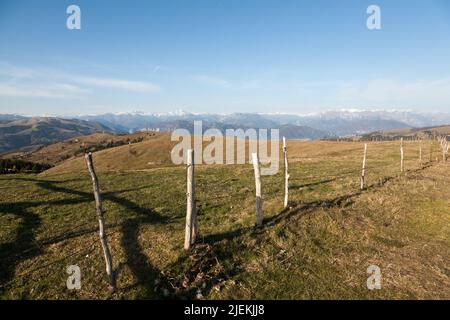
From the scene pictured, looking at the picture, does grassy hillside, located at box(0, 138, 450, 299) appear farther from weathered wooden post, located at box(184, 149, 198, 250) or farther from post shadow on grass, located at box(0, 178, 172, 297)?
weathered wooden post, located at box(184, 149, 198, 250)

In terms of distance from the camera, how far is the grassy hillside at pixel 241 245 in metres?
11.6

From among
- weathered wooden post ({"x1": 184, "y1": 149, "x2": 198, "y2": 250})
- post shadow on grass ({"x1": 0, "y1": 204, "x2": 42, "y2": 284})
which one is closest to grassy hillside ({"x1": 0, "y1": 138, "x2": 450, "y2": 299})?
post shadow on grass ({"x1": 0, "y1": 204, "x2": 42, "y2": 284})

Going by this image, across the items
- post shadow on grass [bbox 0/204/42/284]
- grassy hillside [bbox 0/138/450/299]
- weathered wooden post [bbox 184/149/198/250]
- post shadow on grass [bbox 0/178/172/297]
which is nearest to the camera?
grassy hillside [bbox 0/138/450/299]

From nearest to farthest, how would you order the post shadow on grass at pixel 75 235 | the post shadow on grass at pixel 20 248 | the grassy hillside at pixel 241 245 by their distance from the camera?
the grassy hillside at pixel 241 245 < the post shadow on grass at pixel 75 235 < the post shadow on grass at pixel 20 248

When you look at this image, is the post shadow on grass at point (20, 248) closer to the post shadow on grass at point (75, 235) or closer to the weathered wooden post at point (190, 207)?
the post shadow on grass at point (75, 235)

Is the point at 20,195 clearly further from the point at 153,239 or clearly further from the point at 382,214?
the point at 382,214

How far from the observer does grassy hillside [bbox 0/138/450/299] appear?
1158cm

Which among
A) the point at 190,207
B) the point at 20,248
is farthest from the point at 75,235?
the point at 190,207

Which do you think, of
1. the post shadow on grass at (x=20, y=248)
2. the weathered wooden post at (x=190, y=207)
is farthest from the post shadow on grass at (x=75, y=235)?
the weathered wooden post at (x=190, y=207)

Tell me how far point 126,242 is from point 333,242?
10044 mm

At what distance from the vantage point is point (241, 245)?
46.6 feet

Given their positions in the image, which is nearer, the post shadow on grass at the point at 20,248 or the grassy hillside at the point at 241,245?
the grassy hillside at the point at 241,245

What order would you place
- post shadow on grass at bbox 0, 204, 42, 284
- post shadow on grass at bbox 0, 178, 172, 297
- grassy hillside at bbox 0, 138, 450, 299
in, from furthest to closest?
post shadow on grass at bbox 0, 204, 42, 284 → post shadow on grass at bbox 0, 178, 172, 297 → grassy hillside at bbox 0, 138, 450, 299

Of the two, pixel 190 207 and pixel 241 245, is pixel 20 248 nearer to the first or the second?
pixel 190 207
